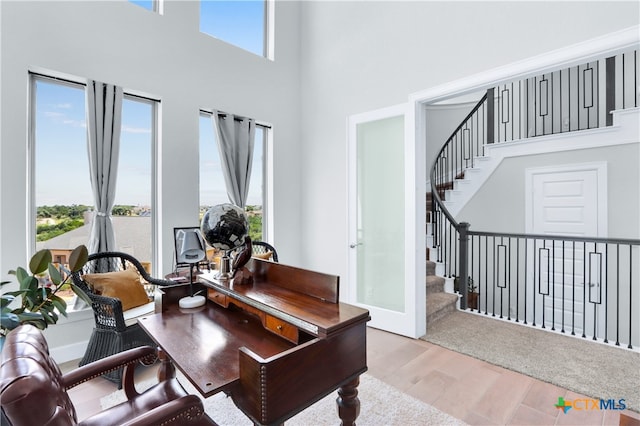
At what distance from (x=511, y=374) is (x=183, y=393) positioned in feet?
8.11

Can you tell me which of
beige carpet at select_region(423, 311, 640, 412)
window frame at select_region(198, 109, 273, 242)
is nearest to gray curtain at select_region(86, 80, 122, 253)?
window frame at select_region(198, 109, 273, 242)

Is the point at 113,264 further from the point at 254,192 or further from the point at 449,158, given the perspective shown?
the point at 449,158

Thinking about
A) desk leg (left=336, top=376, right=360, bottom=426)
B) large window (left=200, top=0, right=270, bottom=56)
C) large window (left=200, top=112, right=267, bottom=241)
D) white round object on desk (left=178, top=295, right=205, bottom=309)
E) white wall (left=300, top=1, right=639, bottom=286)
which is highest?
large window (left=200, top=0, right=270, bottom=56)

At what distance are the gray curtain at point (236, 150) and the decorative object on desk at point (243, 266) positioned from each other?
2.13 m

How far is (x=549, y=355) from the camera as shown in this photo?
285cm

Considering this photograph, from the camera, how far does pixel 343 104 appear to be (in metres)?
4.00

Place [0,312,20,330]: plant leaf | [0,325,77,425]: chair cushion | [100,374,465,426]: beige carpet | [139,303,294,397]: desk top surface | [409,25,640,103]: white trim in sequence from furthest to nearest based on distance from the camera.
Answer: [409,25,640,103]: white trim
[100,374,465,426]: beige carpet
[0,312,20,330]: plant leaf
[139,303,294,397]: desk top surface
[0,325,77,425]: chair cushion

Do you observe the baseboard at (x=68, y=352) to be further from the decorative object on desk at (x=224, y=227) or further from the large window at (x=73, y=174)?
the decorative object on desk at (x=224, y=227)

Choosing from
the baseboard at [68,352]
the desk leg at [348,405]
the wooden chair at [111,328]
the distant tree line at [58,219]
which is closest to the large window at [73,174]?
the distant tree line at [58,219]

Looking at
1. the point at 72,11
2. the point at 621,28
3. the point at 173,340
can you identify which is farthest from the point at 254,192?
the point at 621,28

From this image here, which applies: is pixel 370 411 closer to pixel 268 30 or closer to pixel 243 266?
pixel 243 266

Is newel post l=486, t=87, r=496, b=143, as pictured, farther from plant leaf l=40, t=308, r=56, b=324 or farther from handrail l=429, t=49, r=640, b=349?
plant leaf l=40, t=308, r=56, b=324

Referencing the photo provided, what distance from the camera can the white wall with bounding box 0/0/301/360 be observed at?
2594mm

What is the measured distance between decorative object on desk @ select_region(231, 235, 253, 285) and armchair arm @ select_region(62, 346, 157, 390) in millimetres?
543
